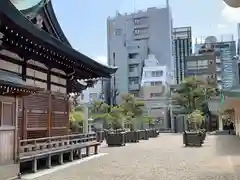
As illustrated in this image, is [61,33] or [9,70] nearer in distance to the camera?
[9,70]

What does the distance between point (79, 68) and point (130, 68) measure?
161 feet

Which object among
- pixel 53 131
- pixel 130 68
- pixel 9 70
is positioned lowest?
pixel 53 131

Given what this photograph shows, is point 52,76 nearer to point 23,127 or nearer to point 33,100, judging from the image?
point 33,100

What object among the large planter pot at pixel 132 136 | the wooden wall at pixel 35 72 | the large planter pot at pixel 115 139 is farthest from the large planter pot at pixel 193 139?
the wooden wall at pixel 35 72

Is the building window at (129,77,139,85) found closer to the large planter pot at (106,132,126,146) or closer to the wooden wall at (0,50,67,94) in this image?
the large planter pot at (106,132,126,146)

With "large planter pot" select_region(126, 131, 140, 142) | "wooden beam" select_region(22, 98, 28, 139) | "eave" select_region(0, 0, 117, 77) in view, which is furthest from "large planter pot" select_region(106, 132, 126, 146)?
"wooden beam" select_region(22, 98, 28, 139)

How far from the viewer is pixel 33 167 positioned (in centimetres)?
1042

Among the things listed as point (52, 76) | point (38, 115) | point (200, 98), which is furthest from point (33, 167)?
point (200, 98)

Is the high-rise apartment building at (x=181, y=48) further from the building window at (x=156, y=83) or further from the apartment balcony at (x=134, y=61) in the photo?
the building window at (x=156, y=83)

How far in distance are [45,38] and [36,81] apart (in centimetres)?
270

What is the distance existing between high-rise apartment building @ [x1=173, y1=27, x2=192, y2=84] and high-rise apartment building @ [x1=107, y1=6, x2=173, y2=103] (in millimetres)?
14111

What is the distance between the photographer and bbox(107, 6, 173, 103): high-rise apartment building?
61.4 m

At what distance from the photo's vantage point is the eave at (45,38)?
7.63 m

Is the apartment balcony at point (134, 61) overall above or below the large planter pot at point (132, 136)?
above
